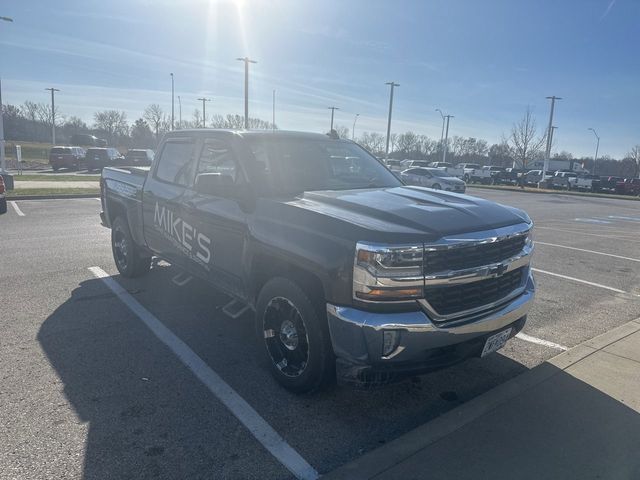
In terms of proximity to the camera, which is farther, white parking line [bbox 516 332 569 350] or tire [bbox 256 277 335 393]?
white parking line [bbox 516 332 569 350]

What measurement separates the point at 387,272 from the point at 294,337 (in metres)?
0.99

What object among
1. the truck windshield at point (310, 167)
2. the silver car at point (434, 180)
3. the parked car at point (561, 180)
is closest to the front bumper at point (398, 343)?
the truck windshield at point (310, 167)

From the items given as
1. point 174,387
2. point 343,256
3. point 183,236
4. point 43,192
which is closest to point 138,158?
point 43,192

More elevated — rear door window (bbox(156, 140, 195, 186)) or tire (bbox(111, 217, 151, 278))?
rear door window (bbox(156, 140, 195, 186))

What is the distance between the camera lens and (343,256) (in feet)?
10.1

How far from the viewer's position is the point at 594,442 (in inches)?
120

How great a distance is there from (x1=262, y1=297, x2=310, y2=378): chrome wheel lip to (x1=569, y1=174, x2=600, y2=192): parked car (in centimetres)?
4567

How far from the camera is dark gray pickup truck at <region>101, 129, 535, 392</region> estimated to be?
301cm

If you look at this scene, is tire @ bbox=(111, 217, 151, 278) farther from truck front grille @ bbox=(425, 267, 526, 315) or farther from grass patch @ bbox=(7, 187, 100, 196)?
grass patch @ bbox=(7, 187, 100, 196)

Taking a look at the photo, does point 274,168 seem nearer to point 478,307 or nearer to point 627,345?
point 478,307

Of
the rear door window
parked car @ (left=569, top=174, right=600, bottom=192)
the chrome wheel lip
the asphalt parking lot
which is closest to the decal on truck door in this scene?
the rear door window

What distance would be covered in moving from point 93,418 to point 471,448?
2.45 m

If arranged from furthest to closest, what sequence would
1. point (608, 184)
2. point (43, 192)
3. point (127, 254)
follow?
Result: point (608, 184) < point (43, 192) < point (127, 254)

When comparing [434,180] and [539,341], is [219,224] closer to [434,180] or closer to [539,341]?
[539,341]
